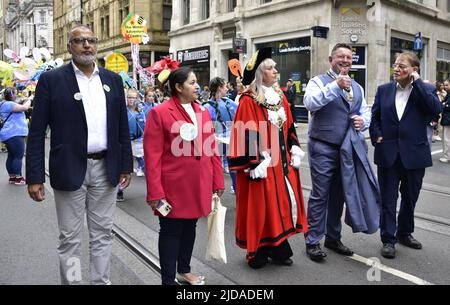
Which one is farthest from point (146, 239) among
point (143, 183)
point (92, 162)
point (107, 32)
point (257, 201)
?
point (107, 32)

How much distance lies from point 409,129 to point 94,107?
318cm

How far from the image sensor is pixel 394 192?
16.1 feet

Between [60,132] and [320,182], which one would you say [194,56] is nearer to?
[320,182]

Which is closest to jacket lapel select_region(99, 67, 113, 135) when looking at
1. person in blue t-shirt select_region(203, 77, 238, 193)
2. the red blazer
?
the red blazer

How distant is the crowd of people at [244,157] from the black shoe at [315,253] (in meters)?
0.01

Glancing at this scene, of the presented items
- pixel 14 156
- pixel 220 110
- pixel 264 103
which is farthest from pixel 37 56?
pixel 264 103

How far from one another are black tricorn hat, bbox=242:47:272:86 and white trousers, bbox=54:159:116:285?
1.67 m

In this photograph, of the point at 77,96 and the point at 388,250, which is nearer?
the point at 77,96

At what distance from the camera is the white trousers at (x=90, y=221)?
3.46 meters

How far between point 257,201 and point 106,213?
4.63 ft

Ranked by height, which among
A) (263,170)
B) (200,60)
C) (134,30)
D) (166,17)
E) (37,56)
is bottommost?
(263,170)

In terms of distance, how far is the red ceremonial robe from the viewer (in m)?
4.32

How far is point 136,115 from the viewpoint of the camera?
27.5 feet

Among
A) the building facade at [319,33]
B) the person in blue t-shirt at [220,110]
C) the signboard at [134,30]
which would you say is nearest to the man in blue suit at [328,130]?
the person in blue t-shirt at [220,110]
